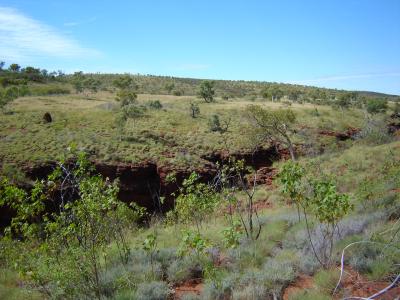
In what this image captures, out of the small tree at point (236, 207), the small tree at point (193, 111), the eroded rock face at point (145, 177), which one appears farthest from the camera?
the small tree at point (193, 111)

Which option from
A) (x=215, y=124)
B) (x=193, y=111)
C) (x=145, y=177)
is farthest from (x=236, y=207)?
(x=193, y=111)

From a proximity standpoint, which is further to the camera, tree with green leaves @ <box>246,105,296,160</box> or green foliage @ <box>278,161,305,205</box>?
tree with green leaves @ <box>246,105,296,160</box>

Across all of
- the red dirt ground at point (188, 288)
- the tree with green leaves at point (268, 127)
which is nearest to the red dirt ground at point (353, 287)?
the red dirt ground at point (188, 288)

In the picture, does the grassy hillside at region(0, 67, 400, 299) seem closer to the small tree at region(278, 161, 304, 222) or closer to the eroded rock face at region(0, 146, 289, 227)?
the small tree at region(278, 161, 304, 222)

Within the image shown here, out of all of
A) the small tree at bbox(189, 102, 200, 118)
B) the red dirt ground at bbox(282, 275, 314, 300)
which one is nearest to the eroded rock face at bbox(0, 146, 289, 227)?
the small tree at bbox(189, 102, 200, 118)

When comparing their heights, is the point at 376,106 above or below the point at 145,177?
above

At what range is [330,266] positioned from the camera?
22.4 feet

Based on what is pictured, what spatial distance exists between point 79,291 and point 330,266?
14.4ft

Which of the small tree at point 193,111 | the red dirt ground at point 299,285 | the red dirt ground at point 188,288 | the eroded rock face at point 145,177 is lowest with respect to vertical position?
the eroded rock face at point 145,177

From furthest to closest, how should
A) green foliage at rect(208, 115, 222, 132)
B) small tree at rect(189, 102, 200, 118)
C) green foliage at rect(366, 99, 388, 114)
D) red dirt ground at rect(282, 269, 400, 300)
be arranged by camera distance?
1. green foliage at rect(366, 99, 388, 114)
2. small tree at rect(189, 102, 200, 118)
3. green foliage at rect(208, 115, 222, 132)
4. red dirt ground at rect(282, 269, 400, 300)

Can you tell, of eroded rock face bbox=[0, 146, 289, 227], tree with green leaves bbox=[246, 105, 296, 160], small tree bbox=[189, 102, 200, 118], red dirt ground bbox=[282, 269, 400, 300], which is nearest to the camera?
red dirt ground bbox=[282, 269, 400, 300]

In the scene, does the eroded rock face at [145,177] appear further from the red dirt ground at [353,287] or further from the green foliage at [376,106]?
the green foliage at [376,106]

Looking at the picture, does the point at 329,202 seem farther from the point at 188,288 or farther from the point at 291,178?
the point at 188,288

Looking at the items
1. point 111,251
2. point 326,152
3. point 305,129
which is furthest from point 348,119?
point 111,251
